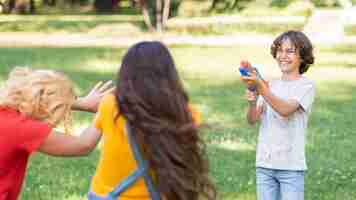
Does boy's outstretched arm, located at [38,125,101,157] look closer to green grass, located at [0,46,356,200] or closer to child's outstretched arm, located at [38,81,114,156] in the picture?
child's outstretched arm, located at [38,81,114,156]

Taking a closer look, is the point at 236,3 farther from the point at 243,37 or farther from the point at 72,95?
the point at 72,95

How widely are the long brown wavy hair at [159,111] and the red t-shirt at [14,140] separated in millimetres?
412

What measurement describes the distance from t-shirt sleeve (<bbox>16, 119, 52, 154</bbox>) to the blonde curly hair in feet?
0.24

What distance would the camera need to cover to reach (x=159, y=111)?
122 inches

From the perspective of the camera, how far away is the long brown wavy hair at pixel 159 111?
3074 millimetres

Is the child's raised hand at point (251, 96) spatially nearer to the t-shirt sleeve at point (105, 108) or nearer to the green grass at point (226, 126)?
the green grass at point (226, 126)

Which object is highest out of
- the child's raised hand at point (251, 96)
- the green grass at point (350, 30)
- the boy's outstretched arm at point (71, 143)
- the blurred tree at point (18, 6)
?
the boy's outstretched arm at point (71, 143)

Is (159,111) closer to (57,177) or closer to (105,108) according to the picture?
(105,108)

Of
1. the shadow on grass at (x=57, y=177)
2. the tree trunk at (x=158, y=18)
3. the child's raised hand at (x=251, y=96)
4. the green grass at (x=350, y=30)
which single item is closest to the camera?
the child's raised hand at (x=251, y=96)

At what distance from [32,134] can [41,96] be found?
0.56ft

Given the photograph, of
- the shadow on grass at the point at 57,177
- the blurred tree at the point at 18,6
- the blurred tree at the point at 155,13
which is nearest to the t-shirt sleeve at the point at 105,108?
the shadow on grass at the point at 57,177

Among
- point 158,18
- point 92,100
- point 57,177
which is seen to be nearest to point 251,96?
point 92,100

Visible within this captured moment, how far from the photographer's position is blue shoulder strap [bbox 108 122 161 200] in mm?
3107

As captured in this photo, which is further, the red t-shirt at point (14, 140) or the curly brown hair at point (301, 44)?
the curly brown hair at point (301, 44)
